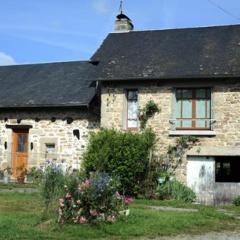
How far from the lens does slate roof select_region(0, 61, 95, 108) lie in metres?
23.2

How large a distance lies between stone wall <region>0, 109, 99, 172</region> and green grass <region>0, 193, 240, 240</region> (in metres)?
8.01

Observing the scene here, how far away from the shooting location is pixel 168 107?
2016cm

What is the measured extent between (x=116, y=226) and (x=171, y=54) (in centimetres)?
1163

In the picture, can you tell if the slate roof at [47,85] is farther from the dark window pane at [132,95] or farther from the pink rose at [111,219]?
the pink rose at [111,219]

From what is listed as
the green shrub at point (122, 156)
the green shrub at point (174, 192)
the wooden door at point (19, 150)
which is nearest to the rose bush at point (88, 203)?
the green shrub at point (122, 156)

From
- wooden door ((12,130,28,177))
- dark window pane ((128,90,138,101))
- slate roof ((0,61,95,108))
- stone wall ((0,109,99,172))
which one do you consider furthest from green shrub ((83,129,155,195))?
wooden door ((12,130,28,177))

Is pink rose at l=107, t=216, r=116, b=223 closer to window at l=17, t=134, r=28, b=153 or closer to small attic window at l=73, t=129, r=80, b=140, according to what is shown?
small attic window at l=73, t=129, r=80, b=140

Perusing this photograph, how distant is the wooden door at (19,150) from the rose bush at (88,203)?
13.1 metres

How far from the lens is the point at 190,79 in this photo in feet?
65.4

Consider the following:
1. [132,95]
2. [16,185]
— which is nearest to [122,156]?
[132,95]

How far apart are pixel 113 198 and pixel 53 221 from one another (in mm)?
1414

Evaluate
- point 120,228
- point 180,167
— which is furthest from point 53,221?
point 180,167

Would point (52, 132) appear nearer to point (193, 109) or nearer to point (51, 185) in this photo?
point (193, 109)

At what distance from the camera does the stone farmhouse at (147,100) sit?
19.6m
